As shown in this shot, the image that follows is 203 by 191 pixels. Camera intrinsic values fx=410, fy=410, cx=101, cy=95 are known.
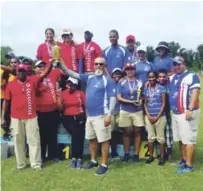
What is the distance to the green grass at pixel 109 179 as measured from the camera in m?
6.75

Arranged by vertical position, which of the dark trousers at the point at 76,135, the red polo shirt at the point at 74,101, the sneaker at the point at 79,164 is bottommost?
the sneaker at the point at 79,164

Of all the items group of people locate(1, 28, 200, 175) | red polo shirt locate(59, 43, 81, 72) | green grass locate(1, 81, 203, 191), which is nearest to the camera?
green grass locate(1, 81, 203, 191)

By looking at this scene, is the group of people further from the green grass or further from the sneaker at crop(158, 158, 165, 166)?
the green grass

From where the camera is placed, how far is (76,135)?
8.24m

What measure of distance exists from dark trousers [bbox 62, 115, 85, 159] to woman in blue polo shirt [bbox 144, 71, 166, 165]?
133 centimetres

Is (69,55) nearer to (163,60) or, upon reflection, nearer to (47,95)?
(47,95)

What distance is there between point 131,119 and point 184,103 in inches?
49.4

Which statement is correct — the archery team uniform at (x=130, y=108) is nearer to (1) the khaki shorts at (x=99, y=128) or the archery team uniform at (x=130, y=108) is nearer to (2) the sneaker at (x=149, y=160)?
(1) the khaki shorts at (x=99, y=128)

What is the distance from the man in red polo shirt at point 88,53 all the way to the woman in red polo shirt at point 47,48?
0.67 m

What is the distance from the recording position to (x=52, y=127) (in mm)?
8398

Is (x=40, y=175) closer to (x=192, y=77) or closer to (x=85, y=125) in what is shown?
(x=85, y=125)

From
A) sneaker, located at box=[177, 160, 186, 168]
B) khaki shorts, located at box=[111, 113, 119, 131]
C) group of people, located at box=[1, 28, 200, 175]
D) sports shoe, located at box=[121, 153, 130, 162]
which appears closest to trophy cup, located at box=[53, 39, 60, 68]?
group of people, located at box=[1, 28, 200, 175]

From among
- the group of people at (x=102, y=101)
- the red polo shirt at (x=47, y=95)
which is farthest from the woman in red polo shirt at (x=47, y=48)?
the red polo shirt at (x=47, y=95)

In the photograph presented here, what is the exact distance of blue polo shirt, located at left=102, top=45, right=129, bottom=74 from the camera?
871cm
